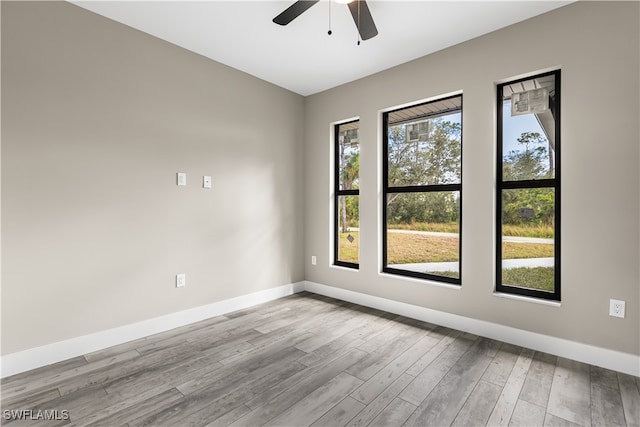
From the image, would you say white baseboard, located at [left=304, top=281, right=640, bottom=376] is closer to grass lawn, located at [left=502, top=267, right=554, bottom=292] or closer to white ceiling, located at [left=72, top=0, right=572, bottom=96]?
grass lawn, located at [left=502, top=267, right=554, bottom=292]

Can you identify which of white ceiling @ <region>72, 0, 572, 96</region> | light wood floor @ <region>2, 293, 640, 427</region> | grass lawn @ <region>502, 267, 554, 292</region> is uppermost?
white ceiling @ <region>72, 0, 572, 96</region>

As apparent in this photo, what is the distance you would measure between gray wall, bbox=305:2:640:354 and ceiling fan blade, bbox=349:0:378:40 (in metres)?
1.10

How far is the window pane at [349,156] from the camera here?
3.85 m

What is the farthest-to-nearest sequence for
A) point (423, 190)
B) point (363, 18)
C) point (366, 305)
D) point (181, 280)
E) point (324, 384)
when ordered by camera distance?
point (366, 305) → point (423, 190) → point (181, 280) → point (363, 18) → point (324, 384)

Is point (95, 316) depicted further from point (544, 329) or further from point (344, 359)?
point (544, 329)

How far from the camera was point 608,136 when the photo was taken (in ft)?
7.18

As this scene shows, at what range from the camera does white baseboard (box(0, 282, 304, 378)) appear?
2.13m

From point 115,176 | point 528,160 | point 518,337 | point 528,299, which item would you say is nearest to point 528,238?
point 528,299

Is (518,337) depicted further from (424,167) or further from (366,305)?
(424,167)

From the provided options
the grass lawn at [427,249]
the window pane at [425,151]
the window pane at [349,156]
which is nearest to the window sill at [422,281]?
the grass lawn at [427,249]

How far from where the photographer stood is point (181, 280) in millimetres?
2967

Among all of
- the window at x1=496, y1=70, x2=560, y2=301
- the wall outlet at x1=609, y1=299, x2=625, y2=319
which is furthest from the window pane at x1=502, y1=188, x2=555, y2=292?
the wall outlet at x1=609, y1=299, x2=625, y2=319

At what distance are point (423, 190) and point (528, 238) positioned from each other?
103 cm

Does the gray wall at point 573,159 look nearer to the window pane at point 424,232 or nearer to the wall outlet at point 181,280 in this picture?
the window pane at point 424,232
